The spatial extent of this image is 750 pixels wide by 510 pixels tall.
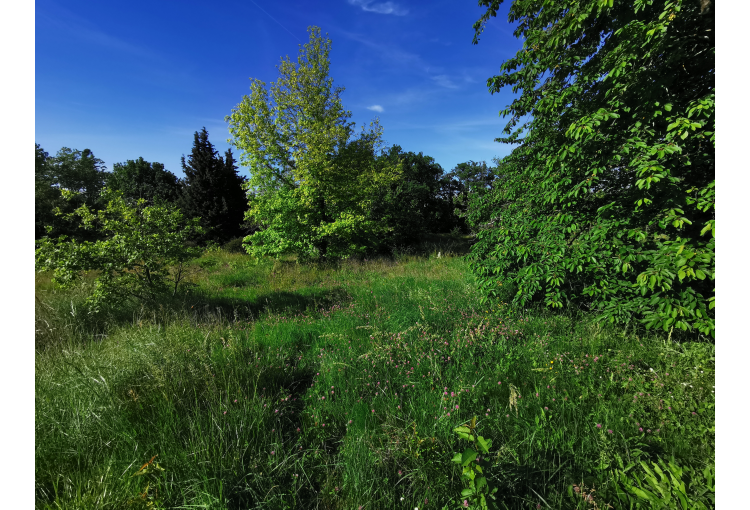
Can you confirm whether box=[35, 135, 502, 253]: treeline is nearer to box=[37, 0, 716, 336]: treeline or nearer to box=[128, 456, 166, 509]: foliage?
box=[37, 0, 716, 336]: treeline

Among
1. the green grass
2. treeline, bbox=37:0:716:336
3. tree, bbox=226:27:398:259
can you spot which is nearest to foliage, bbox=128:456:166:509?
the green grass

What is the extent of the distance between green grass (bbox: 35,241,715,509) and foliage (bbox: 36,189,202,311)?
3.34ft

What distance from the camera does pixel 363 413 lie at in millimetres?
2477

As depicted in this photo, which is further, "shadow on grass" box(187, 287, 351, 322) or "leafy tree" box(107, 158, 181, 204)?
"leafy tree" box(107, 158, 181, 204)

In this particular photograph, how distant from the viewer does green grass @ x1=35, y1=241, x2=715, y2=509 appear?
5.92 feet

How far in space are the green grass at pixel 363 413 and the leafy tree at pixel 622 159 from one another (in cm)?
68

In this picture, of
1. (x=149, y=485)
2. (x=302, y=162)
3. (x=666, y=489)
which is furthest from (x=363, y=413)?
(x=302, y=162)

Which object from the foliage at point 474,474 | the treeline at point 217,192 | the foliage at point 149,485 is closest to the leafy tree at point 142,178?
the treeline at point 217,192

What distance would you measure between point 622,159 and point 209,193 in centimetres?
2497

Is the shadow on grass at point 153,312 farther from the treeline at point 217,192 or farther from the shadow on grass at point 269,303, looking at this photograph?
the treeline at point 217,192

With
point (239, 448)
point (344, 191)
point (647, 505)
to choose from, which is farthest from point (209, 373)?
point (344, 191)

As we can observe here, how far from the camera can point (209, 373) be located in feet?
9.13

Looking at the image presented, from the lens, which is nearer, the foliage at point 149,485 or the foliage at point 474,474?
the foliage at point 474,474

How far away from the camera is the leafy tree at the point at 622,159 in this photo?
2711 millimetres
